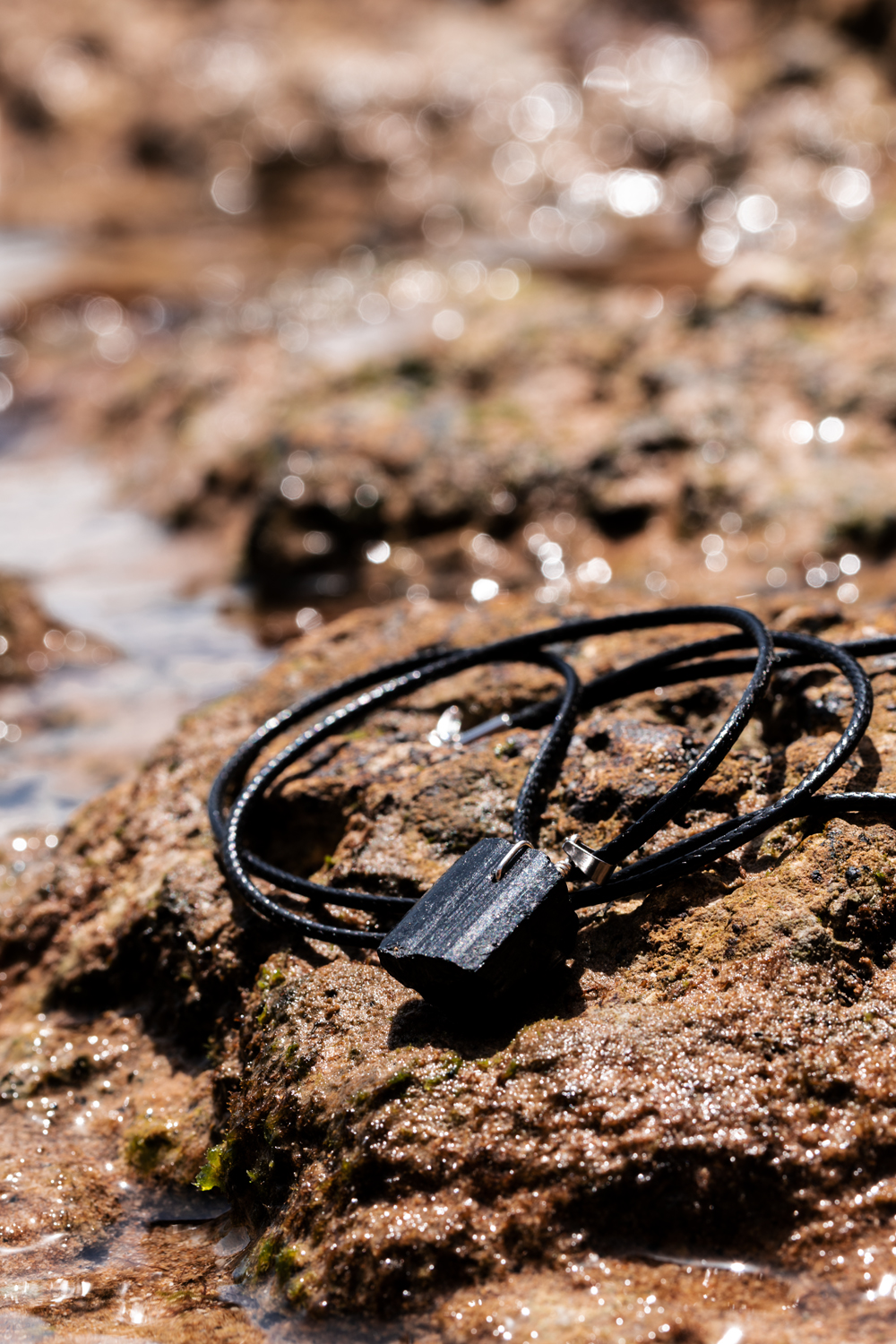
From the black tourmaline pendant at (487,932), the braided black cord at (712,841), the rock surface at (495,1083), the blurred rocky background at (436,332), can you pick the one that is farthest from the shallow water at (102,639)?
the braided black cord at (712,841)

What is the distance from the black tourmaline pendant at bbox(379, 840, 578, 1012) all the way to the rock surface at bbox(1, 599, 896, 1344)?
94mm

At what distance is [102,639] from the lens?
4676mm

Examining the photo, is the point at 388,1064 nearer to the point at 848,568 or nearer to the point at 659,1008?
the point at 659,1008

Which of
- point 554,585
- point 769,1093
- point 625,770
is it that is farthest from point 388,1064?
point 554,585

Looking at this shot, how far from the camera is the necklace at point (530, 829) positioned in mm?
1919

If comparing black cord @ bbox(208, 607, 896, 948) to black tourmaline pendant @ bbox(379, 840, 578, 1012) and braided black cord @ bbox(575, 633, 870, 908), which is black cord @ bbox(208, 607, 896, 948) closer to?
braided black cord @ bbox(575, 633, 870, 908)

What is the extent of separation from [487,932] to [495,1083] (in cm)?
27

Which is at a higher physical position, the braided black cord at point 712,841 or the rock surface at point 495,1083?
the braided black cord at point 712,841

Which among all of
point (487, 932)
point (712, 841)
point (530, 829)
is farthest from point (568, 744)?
point (487, 932)

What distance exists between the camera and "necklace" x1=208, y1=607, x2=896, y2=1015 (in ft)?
6.30

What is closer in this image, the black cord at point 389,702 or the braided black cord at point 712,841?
the braided black cord at point 712,841

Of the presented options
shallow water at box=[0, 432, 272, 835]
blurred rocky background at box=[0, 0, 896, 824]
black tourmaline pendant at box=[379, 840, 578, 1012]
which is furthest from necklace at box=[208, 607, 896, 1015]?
shallow water at box=[0, 432, 272, 835]

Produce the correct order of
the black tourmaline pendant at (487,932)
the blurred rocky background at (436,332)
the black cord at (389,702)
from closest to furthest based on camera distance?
the black tourmaline pendant at (487,932), the black cord at (389,702), the blurred rocky background at (436,332)

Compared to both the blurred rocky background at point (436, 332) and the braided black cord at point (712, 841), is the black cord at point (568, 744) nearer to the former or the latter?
the braided black cord at point (712, 841)
